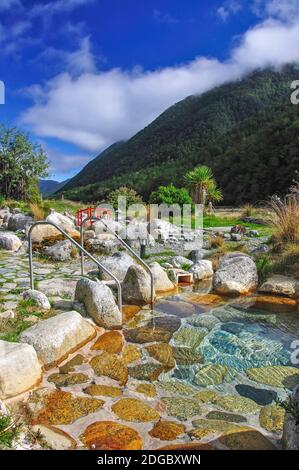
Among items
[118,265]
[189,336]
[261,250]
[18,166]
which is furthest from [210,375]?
[18,166]

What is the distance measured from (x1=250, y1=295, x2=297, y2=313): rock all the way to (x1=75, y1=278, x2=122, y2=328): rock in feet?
7.67

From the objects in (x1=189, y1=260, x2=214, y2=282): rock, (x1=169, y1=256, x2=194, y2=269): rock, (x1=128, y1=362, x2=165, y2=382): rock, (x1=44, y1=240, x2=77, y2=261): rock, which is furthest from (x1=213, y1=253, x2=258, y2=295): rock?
(x1=44, y1=240, x2=77, y2=261): rock

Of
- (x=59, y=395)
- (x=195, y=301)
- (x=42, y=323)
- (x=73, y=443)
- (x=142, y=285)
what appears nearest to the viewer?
(x=73, y=443)

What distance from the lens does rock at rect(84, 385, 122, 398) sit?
3071 millimetres

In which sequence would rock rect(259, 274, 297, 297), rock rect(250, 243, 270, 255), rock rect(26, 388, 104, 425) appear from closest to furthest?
1. rock rect(26, 388, 104, 425)
2. rock rect(259, 274, 297, 297)
3. rock rect(250, 243, 270, 255)

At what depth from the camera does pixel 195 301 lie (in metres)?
5.77

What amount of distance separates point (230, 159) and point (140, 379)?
1431 inches

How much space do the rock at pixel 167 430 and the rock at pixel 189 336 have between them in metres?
1.50

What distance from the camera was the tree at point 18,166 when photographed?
21.4 m

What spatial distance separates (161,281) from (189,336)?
1.80 meters

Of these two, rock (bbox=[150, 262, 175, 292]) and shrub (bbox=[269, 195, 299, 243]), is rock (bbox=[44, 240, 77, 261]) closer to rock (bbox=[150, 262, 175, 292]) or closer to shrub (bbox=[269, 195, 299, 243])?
rock (bbox=[150, 262, 175, 292])

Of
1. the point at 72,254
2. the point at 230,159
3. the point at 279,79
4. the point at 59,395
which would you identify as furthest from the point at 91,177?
the point at 59,395

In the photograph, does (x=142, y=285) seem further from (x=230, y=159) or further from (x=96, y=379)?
(x=230, y=159)

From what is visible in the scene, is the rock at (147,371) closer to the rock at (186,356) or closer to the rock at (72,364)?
the rock at (186,356)
